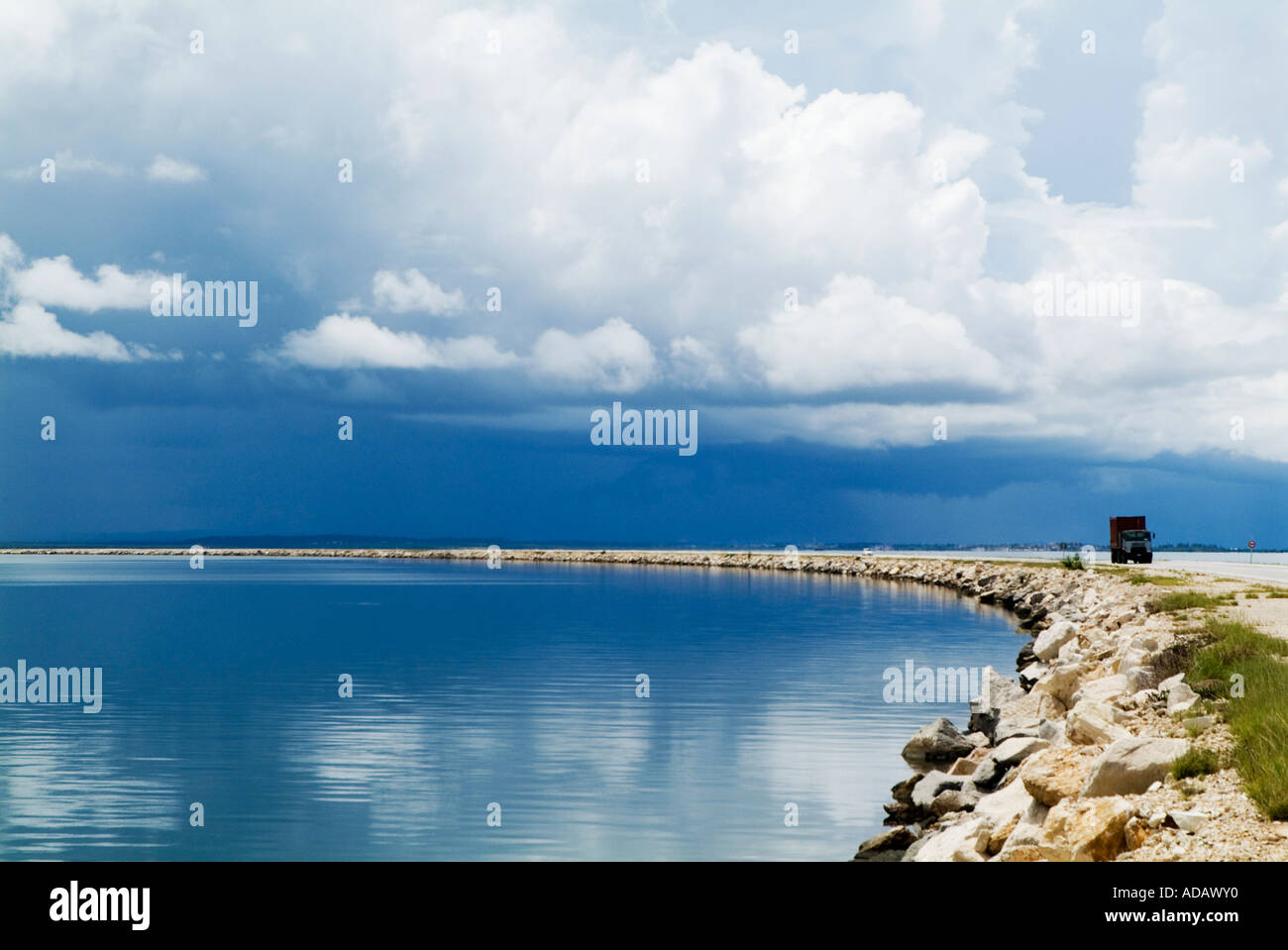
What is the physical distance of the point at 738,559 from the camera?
127 m

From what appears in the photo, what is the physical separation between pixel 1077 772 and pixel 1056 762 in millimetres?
717

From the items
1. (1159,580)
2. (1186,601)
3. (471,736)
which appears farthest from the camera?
(1159,580)

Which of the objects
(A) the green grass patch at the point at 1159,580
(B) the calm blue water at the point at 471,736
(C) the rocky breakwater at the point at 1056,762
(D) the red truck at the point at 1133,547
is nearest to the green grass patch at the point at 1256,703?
(C) the rocky breakwater at the point at 1056,762

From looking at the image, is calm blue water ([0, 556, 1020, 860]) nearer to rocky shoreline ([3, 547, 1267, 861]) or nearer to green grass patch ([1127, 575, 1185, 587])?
rocky shoreline ([3, 547, 1267, 861])

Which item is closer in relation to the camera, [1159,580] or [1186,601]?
[1186,601]

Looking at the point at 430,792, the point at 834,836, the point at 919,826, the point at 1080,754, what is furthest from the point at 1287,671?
the point at 430,792

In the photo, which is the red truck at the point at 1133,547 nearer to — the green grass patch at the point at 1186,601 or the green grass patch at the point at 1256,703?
the green grass patch at the point at 1186,601

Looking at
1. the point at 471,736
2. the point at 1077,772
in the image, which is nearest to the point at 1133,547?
the point at 471,736

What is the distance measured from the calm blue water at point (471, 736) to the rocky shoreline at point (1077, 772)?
1.09 m

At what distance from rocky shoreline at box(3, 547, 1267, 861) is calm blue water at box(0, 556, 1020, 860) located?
1090mm

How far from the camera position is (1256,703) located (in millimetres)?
12445

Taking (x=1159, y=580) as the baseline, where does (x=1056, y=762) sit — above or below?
→ below

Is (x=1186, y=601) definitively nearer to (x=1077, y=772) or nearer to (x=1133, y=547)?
(x=1077, y=772)

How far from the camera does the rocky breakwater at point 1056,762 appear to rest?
966cm
